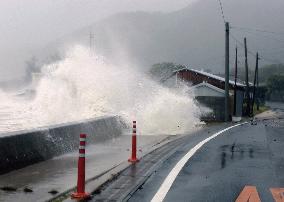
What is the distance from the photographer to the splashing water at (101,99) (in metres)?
28.5

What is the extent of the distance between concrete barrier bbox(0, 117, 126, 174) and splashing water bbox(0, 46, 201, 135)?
8586mm

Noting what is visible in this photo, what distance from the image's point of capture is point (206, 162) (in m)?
12.9

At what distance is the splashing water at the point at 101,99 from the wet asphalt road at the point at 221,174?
1070cm

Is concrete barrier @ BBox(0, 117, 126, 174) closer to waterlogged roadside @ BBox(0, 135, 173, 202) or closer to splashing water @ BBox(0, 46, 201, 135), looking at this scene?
waterlogged roadside @ BBox(0, 135, 173, 202)

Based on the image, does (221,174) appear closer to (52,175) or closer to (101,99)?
(52,175)

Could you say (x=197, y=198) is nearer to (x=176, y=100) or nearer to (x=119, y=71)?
(x=176, y=100)

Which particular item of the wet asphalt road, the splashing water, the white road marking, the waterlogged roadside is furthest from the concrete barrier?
the splashing water

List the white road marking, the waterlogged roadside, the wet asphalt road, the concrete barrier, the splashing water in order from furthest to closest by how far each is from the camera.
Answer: the splashing water < the concrete barrier < the waterlogged roadside < the wet asphalt road < the white road marking

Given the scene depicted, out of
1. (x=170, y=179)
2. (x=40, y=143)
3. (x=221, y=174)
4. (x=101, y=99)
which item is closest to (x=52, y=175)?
(x=40, y=143)

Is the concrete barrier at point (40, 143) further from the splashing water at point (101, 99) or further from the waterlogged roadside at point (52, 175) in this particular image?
the splashing water at point (101, 99)

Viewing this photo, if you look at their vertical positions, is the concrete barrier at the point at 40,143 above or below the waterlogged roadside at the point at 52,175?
above

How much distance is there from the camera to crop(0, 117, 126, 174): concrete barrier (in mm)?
11453

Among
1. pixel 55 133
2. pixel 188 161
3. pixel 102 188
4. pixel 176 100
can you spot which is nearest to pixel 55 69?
pixel 176 100

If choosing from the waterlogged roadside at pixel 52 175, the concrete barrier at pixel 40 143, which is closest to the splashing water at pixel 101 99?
the concrete barrier at pixel 40 143
